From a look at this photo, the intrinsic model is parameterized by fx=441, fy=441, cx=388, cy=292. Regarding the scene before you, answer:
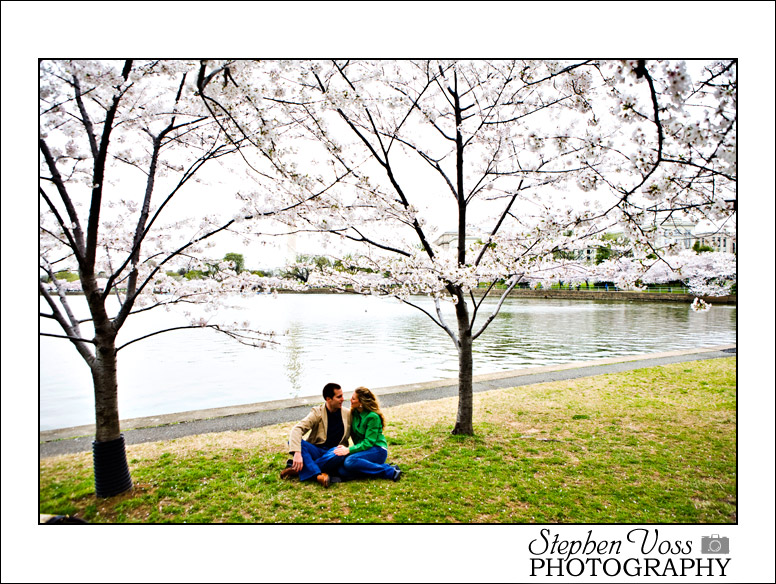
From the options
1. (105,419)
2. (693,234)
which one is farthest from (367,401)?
(693,234)

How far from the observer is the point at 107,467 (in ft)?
10.4

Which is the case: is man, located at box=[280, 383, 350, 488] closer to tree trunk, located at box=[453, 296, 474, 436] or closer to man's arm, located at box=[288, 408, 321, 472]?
man's arm, located at box=[288, 408, 321, 472]

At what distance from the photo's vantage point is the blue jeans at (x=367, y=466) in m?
3.46

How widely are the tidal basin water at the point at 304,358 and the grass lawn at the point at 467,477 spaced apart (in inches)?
49.0

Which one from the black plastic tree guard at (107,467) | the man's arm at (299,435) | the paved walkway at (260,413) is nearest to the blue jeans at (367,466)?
the man's arm at (299,435)

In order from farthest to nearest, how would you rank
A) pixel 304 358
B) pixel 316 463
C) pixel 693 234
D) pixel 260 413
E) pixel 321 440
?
pixel 304 358 → pixel 260 413 → pixel 321 440 → pixel 316 463 → pixel 693 234

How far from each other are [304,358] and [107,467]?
23.1 ft

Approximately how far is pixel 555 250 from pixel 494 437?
202cm

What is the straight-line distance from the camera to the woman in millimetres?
3463

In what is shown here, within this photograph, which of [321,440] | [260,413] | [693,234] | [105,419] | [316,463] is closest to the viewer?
[105,419]

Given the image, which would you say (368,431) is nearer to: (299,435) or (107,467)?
(299,435)

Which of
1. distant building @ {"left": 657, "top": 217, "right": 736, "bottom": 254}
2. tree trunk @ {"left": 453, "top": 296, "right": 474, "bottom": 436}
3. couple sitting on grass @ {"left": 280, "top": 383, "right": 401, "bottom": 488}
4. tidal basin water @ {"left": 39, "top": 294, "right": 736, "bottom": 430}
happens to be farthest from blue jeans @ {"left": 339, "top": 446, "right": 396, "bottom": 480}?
distant building @ {"left": 657, "top": 217, "right": 736, "bottom": 254}

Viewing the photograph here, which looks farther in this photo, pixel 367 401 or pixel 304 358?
pixel 304 358

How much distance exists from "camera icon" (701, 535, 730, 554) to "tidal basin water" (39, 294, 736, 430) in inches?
126
